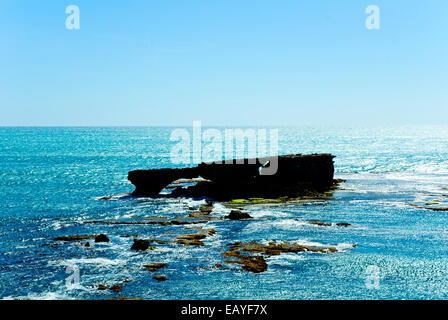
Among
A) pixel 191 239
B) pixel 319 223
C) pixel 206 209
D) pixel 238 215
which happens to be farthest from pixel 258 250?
pixel 206 209

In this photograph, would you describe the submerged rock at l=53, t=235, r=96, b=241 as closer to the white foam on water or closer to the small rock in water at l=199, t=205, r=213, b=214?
the white foam on water

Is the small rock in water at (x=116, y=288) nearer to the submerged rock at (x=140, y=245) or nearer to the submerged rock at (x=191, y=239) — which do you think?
the submerged rock at (x=140, y=245)

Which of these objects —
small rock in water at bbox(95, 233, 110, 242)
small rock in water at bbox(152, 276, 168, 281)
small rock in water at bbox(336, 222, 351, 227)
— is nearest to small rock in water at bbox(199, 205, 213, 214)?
small rock in water at bbox(336, 222, 351, 227)

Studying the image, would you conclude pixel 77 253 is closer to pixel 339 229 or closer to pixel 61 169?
pixel 339 229

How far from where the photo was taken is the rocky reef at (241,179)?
71250 millimetres

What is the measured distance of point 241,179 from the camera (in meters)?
72.2

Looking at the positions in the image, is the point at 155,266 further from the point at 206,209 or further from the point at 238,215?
the point at 206,209

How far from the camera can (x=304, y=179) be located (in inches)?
2987

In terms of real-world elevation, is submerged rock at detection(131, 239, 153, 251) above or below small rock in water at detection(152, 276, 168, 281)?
above

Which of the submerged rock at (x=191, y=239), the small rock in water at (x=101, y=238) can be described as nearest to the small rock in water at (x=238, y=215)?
the submerged rock at (x=191, y=239)

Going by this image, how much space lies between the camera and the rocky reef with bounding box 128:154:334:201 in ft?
234
